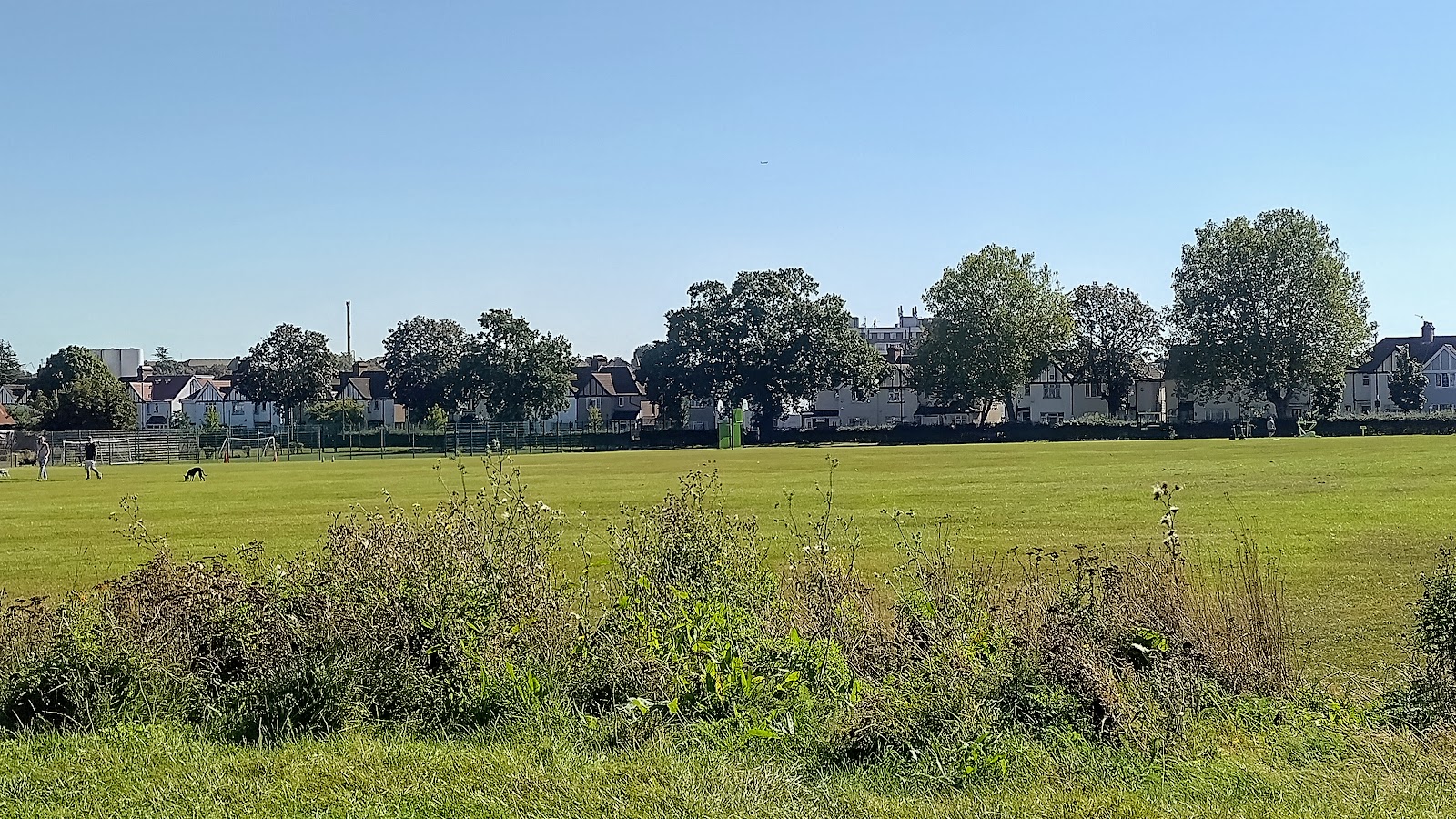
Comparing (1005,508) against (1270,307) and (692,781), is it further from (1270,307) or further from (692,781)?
(1270,307)

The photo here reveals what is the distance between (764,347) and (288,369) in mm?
48793

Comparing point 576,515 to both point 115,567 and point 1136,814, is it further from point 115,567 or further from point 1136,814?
point 1136,814

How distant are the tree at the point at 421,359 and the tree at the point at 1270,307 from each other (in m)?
68.1

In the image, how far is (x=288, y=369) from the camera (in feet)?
419

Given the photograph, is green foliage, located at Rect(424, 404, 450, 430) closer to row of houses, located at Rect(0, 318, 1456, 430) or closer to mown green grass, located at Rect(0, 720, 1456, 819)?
row of houses, located at Rect(0, 318, 1456, 430)

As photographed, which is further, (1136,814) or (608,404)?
(608,404)

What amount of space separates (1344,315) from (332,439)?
7527cm

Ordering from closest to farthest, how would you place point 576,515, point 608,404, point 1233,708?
point 1233,708 → point 576,515 → point 608,404

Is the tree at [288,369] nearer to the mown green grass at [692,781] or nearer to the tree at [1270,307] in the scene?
the tree at [1270,307]

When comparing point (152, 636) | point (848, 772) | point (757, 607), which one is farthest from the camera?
point (757, 607)

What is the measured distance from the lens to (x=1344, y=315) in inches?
3935

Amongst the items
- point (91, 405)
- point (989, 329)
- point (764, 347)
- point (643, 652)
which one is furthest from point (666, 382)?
point (643, 652)

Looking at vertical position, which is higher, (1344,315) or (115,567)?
(1344,315)

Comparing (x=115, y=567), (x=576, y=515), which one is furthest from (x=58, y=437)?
(x=115, y=567)
